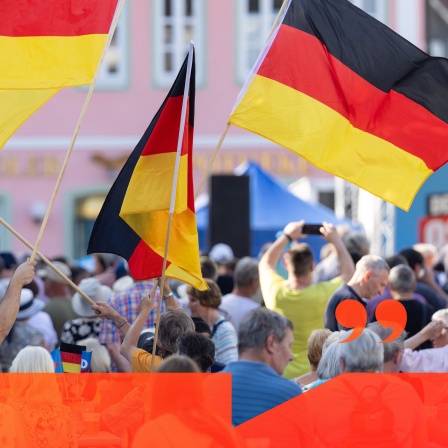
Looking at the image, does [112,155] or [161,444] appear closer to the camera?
[161,444]

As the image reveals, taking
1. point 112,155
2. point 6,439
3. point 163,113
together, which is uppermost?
point 163,113

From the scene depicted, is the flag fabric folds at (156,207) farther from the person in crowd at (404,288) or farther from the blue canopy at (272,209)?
the blue canopy at (272,209)

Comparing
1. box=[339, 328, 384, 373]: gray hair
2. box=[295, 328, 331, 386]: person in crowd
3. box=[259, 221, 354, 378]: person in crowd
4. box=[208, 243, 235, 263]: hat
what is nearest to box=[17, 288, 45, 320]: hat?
box=[259, 221, 354, 378]: person in crowd

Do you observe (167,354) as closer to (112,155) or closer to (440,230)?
(440,230)

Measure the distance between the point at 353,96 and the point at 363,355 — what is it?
2.43 metres

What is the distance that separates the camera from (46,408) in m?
5.33

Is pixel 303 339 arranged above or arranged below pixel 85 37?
below

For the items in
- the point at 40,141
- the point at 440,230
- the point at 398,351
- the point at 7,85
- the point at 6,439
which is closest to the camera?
the point at 6,439

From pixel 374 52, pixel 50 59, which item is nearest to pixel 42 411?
pixel 50 59

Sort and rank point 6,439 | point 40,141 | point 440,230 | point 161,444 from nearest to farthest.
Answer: point 161,444 → point 6,439 → point 440,230 → point 40,141

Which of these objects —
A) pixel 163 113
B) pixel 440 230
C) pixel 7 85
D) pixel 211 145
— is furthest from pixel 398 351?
pixel 211 145

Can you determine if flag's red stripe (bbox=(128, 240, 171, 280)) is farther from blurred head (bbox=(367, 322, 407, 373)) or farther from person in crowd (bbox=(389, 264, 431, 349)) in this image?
person in crowd (bbox=(389, 264, 431, 349))

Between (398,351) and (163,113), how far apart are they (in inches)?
66.2

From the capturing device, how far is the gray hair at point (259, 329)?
5.28 metres
